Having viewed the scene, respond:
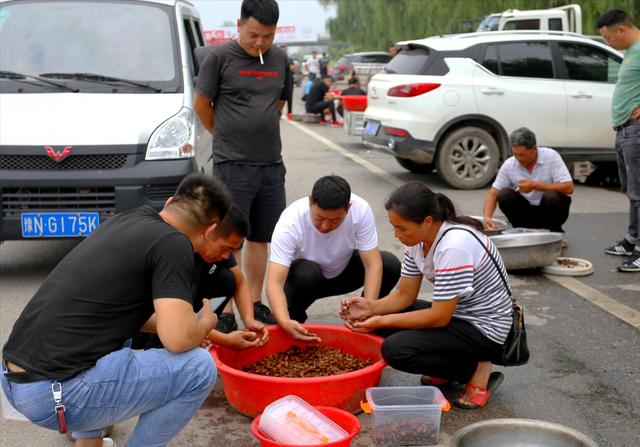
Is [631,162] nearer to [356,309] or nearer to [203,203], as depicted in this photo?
[356,309]

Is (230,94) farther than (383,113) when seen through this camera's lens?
No

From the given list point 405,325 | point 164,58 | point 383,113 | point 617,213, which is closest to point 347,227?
point 405,325

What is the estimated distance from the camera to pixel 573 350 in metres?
5.07

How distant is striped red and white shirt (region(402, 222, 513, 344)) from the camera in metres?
4.00

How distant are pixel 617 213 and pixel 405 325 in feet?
18.9

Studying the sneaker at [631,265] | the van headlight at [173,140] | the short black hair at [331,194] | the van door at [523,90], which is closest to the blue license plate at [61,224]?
the van headlight at [173,140]

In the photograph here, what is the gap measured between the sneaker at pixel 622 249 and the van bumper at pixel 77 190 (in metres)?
3.83

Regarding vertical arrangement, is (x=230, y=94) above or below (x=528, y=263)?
above

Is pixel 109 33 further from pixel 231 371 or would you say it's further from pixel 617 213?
pixel 617 213

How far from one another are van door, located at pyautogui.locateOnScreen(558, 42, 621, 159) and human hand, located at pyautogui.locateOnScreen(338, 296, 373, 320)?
6.92 metres

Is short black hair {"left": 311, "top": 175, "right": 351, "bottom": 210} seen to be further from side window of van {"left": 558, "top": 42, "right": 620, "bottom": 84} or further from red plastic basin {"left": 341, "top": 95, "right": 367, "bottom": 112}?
red plastic basin {"left": 341, "top": 95, "right": 367, "bottom": 112}

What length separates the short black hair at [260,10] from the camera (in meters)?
5.11

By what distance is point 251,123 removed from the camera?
17.8 ft

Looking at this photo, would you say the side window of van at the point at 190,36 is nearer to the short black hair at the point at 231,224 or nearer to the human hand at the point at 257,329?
the human hand at the point at 257,329
